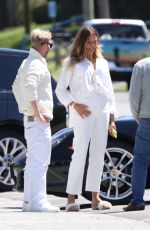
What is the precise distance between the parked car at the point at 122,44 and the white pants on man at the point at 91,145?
18.1 meters

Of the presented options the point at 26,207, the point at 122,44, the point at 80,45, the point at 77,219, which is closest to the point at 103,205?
the point at 26,207

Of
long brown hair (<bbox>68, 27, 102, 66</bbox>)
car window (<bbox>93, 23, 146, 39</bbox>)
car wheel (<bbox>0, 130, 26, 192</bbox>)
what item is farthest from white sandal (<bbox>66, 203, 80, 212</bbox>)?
car window (<bbox>93, 23, 146, 39</bbox>)

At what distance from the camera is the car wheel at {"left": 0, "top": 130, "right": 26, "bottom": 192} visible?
1171 cm

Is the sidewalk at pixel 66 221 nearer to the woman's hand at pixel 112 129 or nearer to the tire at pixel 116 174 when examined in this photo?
the tire at pixel 116 174

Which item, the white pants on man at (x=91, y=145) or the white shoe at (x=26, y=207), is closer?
the white shoe at (x=26, y=207)

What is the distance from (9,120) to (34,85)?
9.86ft

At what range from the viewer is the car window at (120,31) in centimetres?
2850

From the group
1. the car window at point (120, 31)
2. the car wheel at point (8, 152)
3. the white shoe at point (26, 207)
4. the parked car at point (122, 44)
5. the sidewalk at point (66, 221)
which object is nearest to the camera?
the sidewalk at point (66, 221)

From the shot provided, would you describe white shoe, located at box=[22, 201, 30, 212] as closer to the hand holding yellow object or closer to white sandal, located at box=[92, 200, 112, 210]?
white sandal, located at box=[92, 200, 112, 210]

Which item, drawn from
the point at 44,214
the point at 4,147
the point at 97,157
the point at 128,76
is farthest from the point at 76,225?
the point at 128,76

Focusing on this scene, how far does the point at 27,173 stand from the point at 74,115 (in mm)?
741

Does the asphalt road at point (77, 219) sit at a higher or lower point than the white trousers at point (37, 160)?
lower

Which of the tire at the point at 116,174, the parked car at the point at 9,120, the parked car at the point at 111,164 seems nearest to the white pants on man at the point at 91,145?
the parked car at the point at 111,164

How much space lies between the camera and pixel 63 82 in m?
9.35
